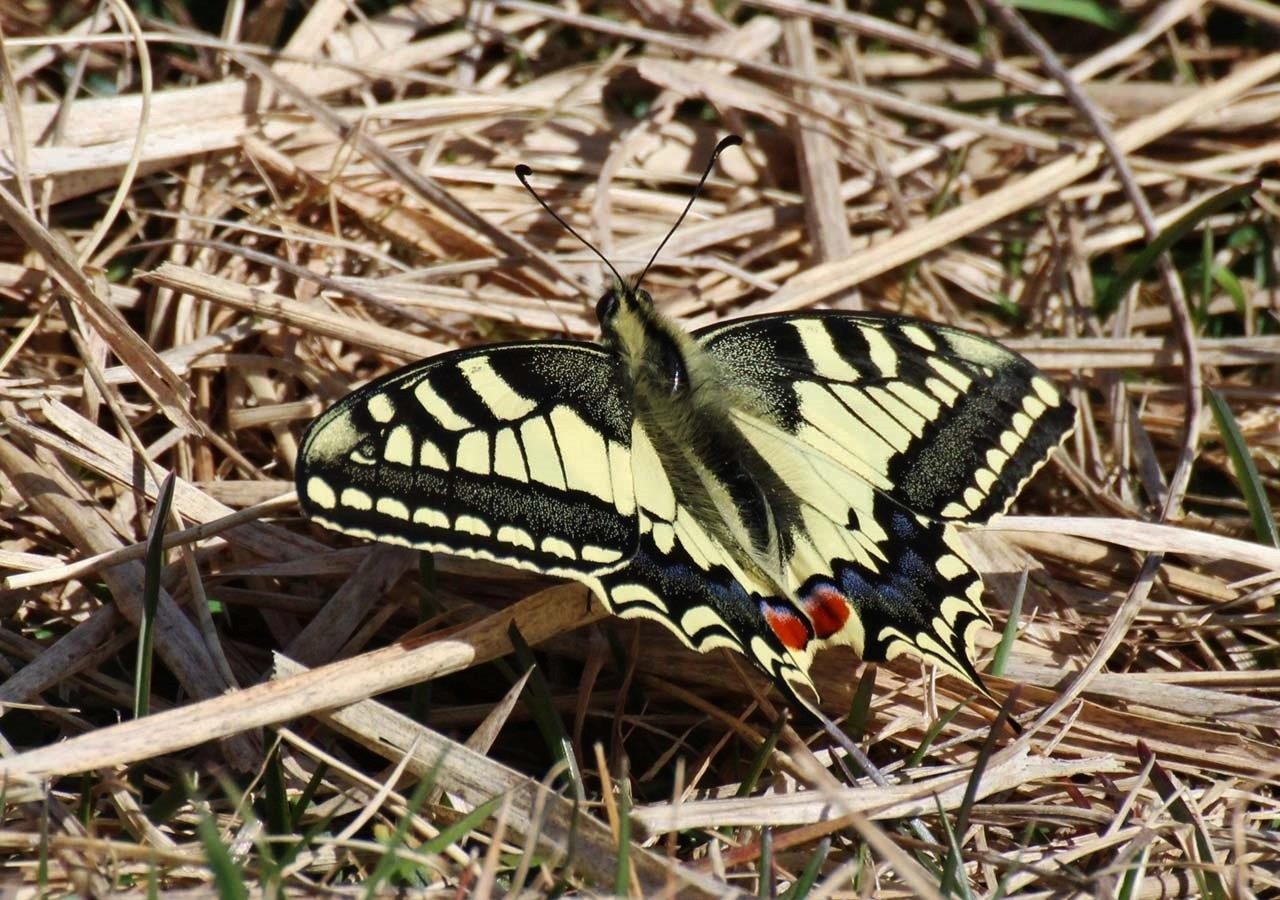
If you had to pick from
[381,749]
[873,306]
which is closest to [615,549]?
[381,749]

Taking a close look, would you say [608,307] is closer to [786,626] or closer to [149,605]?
[786,626]

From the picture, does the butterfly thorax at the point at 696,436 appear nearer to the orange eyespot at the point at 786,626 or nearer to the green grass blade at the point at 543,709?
the orange eyespot at the point at 786,626

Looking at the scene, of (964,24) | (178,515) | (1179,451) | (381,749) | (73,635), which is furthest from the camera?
(964,24)

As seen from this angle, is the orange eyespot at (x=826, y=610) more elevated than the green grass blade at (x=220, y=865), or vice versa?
the orange eyespot at (x=826, y=610)

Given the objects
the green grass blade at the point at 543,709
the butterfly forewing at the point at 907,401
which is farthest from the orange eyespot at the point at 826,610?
the green grass blade at the point at 543,709

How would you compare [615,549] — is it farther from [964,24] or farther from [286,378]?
[964,24]
